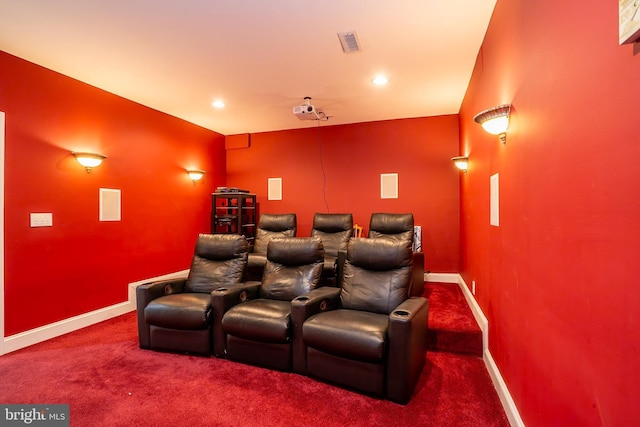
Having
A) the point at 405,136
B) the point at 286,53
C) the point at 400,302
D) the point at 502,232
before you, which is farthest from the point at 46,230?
the point at 405,136

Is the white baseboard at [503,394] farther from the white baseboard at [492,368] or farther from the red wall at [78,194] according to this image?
the red wall at [78,194]

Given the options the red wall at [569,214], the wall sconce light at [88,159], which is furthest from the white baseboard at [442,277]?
the wall sconce light at [88,159]

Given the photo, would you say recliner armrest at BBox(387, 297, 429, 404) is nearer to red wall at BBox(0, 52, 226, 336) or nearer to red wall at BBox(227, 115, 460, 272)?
red wall at BBox(227, 115, 460, 272)

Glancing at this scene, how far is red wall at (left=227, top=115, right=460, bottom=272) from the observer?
15.7 ft

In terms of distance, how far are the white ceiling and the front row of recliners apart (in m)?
1.71

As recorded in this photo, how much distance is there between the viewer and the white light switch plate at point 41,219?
10.00 ft

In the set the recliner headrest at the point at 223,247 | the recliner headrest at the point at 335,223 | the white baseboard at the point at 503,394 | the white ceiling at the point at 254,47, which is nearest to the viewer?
the white baseboard at the point at 503,394

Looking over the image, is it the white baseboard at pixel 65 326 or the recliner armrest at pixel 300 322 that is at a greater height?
the recliner armrest at pixel 300 322

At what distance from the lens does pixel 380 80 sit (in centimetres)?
348

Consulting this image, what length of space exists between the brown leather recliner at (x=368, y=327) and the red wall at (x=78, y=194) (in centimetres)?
262

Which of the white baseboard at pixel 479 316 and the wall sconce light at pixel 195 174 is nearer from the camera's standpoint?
the white baseboard at pixel 479 316

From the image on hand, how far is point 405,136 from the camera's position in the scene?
496 cm

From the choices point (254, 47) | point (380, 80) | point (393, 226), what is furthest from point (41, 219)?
point (393, 226)

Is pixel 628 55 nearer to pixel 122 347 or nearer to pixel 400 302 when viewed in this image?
pixel 400 302
